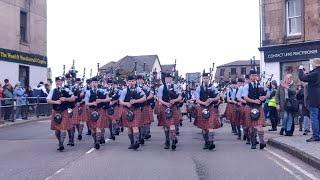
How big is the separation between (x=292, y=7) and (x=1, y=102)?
50.6ft

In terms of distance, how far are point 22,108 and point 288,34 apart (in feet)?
46.0

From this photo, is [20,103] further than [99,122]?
Yes

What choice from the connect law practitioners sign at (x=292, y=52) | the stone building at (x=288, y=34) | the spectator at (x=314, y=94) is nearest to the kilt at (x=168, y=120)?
the spectator at (x=314, y=94)

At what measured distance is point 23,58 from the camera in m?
33.9

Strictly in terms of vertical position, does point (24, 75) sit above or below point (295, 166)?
above

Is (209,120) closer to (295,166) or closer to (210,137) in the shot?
(210,137)

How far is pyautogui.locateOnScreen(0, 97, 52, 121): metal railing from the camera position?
2320 centimetres

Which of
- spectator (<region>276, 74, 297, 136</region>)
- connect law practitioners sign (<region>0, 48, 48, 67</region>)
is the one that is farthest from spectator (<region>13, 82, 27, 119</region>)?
spectator (<region>276, 74, 297, 136</region>)

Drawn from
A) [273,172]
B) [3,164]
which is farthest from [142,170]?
[3,164]

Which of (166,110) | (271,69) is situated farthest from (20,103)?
(271,69)

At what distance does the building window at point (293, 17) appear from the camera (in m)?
28.2

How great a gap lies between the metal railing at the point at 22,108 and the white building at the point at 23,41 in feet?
13.3

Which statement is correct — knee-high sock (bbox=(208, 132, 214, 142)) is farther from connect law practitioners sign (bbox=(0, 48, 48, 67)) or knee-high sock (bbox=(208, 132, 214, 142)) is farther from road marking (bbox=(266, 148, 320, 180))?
connect law practitioners sign (bbox=(0, 48, 48, 67))

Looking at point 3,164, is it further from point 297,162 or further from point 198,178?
point 297,162
